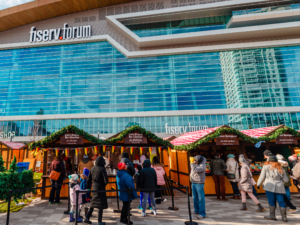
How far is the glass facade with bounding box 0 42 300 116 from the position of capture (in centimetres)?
3194

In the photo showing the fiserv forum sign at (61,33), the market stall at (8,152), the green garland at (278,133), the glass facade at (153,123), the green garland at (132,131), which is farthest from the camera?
the fiserv forum sign at (61,33)

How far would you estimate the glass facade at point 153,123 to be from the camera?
30.5m

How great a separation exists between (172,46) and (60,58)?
72.4ft

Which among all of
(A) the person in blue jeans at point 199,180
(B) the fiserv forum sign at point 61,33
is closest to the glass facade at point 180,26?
(B) the fiserv forum sign at point 61,33

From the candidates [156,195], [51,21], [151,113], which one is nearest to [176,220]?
[156,195]

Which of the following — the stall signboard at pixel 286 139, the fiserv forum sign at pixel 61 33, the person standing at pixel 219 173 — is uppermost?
the fiserv forum sign at pixel 61 33

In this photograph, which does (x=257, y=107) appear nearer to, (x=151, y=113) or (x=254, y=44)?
(x=254, y=44)

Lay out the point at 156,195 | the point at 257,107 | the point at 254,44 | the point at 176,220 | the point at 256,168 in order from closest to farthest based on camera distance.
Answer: the point at 176,220
the point at 156,195
the point at 256,168
the point at 257,107
the point at 254,44

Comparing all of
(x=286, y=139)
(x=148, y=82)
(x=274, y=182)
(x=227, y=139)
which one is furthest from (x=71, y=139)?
(x=148, y=82)

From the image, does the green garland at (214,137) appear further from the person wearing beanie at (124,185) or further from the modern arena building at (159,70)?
the modern arena building at (159,70)

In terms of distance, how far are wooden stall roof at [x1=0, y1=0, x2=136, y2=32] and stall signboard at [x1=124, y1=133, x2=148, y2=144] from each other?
1522 inches

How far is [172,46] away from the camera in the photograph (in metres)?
35.4

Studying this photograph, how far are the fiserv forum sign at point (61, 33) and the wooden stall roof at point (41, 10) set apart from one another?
319 cm

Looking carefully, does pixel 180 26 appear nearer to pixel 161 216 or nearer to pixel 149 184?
pixel 149 184
